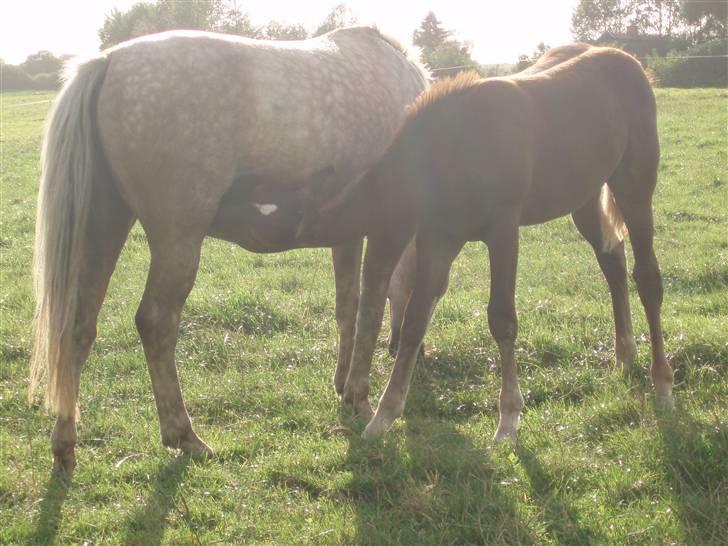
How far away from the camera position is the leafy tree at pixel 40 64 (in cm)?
5003

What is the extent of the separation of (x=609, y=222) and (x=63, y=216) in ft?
10.4

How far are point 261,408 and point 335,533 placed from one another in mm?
1580

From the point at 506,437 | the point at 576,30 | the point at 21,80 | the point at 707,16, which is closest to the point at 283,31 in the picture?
the point at 21,80

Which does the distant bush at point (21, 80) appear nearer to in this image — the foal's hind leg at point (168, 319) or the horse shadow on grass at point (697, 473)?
the foal's hind leg at point (168, 319)

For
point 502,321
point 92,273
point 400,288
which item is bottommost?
point 400,288

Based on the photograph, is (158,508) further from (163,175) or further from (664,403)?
(664,403)

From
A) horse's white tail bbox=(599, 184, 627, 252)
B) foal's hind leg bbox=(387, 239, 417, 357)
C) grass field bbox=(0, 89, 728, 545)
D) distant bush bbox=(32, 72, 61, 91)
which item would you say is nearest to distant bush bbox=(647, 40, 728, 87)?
grass field bbox=(0, 89, 728, 545)

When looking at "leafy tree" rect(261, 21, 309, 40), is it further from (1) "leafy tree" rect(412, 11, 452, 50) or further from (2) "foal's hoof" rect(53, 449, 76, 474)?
(2) "foal's hoof" rect(53, 449, 76, 474)

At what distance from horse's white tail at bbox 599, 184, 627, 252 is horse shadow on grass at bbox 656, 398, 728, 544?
1.50 metres

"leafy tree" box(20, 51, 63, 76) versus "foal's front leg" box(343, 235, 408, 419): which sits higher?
"leafy tree" box(20, 51, 63, 76)

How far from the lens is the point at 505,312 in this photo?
3.89 meters

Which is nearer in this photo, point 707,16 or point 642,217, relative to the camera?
point 642,217

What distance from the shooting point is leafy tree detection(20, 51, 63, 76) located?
5003 cm

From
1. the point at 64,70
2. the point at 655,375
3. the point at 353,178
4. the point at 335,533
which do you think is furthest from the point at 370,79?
the point at 335,533
